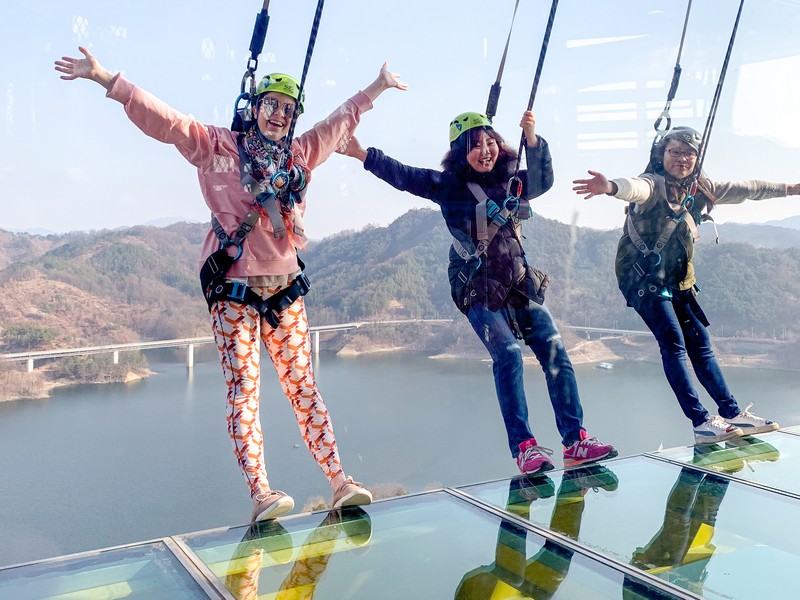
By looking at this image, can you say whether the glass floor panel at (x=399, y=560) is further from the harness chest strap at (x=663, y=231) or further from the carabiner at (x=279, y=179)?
the harness chest strap at (x=663, y=231)

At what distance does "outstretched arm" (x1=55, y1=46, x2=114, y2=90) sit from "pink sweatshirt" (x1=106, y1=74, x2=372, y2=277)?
5 centimetres

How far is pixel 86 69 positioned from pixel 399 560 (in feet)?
3.84

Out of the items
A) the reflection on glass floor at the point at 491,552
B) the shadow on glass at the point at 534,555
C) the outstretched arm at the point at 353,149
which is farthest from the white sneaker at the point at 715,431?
the outstretched arm at the point at 353,149

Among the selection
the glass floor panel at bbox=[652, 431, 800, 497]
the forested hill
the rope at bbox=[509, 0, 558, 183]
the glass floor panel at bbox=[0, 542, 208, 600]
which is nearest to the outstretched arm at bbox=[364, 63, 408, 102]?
the rope at bbox=[509, 0, 558, 183]

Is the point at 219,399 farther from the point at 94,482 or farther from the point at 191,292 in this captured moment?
the point at 191,292

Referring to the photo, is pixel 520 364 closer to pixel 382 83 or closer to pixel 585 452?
pixel 585 452

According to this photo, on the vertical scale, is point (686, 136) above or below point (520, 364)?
above

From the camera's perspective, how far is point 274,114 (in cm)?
170

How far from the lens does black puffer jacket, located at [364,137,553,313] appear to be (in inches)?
84.6

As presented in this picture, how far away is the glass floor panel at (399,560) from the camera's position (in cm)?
128

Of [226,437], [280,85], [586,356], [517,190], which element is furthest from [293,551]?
[586,356]

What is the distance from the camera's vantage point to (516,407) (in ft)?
6.91

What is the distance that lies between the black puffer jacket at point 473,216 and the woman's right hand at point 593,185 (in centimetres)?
13

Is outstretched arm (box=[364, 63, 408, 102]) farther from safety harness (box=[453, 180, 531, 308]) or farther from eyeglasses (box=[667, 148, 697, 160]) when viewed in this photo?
eyeglasses (box=[667, 148, 697, 160])
